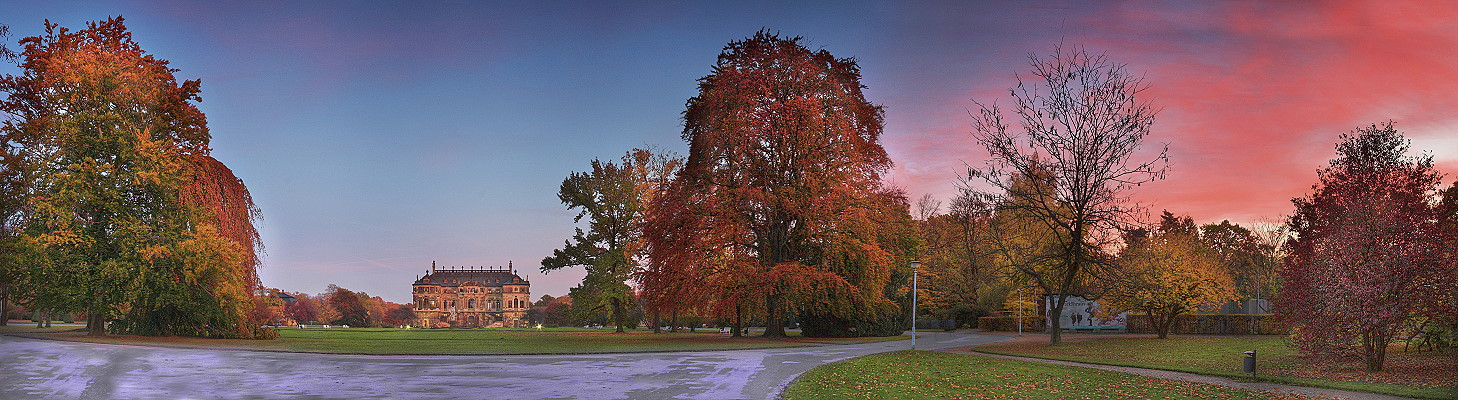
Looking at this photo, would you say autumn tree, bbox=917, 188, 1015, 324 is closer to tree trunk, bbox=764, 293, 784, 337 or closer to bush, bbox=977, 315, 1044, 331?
bush, bbox=977, 315, 1044, 331

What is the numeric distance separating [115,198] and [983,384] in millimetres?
32052

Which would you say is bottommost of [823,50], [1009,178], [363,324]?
[363,324]

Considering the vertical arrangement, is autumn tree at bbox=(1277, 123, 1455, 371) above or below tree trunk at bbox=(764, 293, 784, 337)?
above

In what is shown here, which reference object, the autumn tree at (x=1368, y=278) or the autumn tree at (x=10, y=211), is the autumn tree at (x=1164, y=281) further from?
the autumn tree at (x=10, y=211)

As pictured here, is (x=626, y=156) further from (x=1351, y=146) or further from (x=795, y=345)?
(x=1351, y=146)

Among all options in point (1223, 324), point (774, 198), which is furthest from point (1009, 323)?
point (774, 198)

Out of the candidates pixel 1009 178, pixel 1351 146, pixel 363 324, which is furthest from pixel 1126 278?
pixel 363 324

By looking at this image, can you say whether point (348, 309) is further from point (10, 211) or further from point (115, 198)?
point (115, 198)

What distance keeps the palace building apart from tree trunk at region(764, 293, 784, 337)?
13614 centimetres

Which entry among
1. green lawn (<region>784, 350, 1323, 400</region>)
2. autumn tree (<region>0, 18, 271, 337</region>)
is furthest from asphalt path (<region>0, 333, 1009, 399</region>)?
autumn tree (<region>0, 18, 271, 337</region>)

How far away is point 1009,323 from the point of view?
59.9 meters

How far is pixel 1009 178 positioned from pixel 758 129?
1085 centimetres

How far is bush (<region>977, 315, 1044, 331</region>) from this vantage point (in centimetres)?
5847

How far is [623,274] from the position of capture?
5238cm
